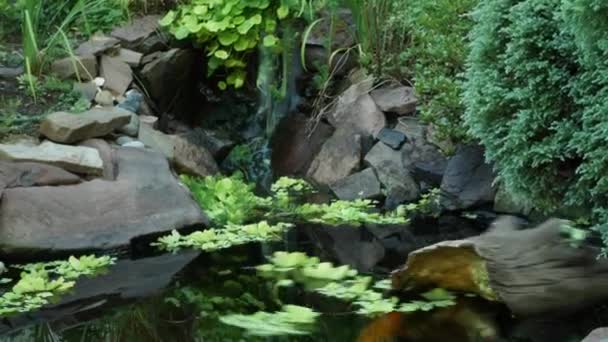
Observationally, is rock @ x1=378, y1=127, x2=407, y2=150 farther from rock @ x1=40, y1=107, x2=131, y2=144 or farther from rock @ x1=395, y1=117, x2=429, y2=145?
rock @ x1=40, y1=107, x2=131, y2=144

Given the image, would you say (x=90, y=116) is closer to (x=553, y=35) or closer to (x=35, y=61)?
(x=35, y=61)

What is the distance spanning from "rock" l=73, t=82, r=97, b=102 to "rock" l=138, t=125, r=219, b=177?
0.49 m

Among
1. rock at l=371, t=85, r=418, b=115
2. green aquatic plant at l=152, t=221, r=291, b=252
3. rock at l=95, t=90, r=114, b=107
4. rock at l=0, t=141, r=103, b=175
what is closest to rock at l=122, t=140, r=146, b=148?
rock at l=0, t=141, r=103, b=175

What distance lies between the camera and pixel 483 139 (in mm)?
3982

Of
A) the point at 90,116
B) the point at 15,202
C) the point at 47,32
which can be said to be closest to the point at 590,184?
the point at 15,202

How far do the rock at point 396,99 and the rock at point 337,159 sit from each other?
0.40 meters

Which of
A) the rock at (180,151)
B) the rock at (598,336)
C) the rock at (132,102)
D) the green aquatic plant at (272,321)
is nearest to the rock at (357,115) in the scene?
the rock at (180,151)

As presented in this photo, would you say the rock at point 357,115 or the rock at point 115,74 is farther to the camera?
the rock at point 357,115

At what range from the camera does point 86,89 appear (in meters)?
6.26

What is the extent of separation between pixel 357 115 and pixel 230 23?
1.50 meters

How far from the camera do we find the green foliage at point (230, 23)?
6.99 meters

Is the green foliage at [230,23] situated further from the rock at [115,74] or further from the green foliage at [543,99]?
the green foliage at [543,99]

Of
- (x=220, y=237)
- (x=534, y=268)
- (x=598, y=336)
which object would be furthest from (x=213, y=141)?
(x=598, y=336)

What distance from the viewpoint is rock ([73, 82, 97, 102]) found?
6156 mm
